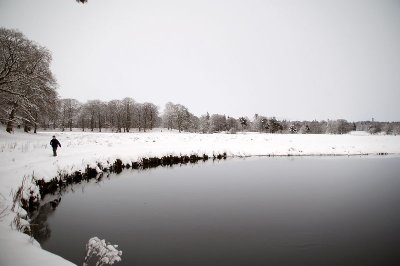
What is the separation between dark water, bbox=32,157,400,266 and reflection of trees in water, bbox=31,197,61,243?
A: 76 millimetres

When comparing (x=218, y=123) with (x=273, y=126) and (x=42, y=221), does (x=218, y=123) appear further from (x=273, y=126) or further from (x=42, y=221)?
(x=42, y=221)

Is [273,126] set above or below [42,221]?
above

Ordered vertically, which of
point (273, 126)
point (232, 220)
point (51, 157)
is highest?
point (273, 126)

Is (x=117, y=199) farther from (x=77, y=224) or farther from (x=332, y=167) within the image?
(x=332, y=167)

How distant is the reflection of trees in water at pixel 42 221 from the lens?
9039 millimetres

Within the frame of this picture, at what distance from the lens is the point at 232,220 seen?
10867 millimetres

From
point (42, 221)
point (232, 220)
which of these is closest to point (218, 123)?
point (232, 220)

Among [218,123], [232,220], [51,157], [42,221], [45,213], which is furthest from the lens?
[218,123]

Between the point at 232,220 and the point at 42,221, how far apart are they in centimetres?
804

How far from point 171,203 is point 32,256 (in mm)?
8316

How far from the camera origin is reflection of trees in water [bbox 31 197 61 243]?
9039mm

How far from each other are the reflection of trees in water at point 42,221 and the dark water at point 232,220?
0.25ft

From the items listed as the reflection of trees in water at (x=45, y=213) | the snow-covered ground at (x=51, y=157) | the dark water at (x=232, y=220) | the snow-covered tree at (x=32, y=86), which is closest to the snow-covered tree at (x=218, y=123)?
the snow-covered ground at (x=51, y=157)

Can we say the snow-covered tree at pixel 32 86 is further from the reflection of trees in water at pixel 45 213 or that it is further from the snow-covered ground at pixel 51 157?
the reflection of trees in water at pixel 45 213
